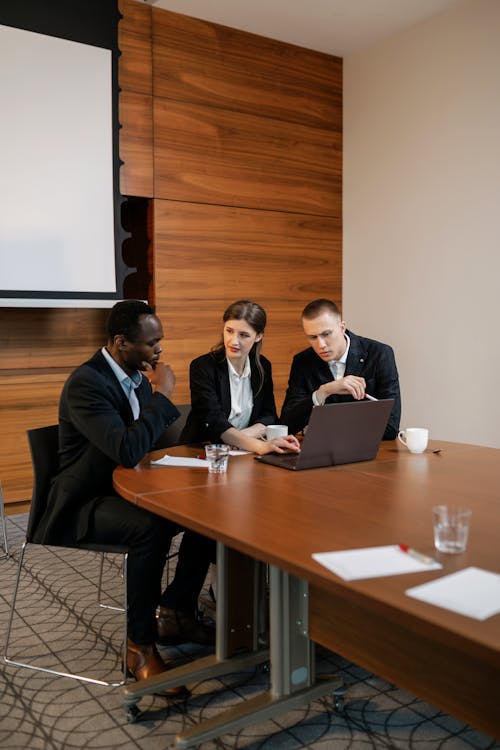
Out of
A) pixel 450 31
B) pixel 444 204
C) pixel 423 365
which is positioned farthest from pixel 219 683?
pixel 450 31

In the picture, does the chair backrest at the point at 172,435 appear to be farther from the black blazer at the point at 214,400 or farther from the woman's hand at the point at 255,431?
the woman's hand at the point at 255,431

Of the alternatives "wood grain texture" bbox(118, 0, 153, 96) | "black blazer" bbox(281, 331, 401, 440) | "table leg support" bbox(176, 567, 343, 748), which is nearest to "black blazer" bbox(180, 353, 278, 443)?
"black blazer" bbox(281, 331, 401, 440)

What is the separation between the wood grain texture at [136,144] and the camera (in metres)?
4.91

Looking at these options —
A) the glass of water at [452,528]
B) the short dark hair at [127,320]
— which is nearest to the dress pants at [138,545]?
the short dark hair at [127,320]

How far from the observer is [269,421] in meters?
3.29

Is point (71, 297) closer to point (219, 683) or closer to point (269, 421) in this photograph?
point (269, 421)

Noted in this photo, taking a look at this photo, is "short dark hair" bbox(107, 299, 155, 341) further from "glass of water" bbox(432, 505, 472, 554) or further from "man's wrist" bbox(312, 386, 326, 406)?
"glass of water" bbox(432, 505, 472, 554)

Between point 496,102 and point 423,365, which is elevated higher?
point 496,102

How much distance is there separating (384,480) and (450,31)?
3.90 meters

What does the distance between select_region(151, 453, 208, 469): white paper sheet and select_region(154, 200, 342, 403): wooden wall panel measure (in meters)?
2.57

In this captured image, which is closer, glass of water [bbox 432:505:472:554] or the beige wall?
glass of water [bbox 432:505:472:554]

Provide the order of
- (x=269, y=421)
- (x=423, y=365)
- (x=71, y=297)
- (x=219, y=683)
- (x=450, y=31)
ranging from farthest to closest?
(x=423, y=365) < (x=450, y=31) < (x=71, y=297) < (x=269, y=421) < (x=219, y=683)

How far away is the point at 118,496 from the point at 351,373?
1.24 m

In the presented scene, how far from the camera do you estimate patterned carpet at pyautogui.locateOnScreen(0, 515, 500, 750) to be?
208 centimetres
